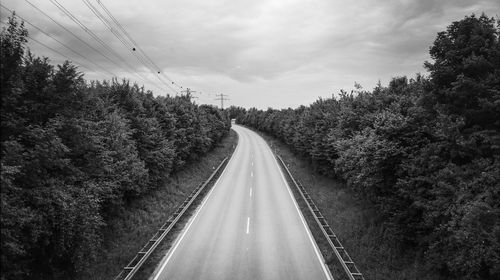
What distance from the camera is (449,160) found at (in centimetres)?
1483

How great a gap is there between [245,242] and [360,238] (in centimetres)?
697

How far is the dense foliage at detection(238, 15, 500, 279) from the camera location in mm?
12094

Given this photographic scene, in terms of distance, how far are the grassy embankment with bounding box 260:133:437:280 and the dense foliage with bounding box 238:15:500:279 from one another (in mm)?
800

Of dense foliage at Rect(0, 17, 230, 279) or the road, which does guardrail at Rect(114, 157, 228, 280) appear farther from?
dense foliage at Rect(0, 17, 230, 279)

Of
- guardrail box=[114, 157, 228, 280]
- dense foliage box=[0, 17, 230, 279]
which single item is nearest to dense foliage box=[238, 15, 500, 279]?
guardrail box=[114, 157, 228, 280]

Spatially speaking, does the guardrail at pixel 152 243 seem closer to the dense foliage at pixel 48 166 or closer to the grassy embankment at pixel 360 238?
the dense foliage at pixel 48 166

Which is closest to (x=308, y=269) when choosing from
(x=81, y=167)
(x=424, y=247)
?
(x=424, y=247)

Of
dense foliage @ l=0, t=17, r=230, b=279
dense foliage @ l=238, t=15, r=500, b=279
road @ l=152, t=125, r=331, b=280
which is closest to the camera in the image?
dense foliage @ l=0, t=17, r=230, b=279

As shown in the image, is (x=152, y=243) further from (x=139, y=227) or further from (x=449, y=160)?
(x=449, y=160)

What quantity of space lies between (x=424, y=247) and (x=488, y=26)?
10.5m

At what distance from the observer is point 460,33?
16000mm

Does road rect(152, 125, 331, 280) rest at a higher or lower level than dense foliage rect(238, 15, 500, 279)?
lower

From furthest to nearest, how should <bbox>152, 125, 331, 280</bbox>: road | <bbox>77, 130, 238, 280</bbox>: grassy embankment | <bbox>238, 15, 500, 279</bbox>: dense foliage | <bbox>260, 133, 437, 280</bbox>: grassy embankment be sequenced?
1. <bbox>77, 130, 238, 280</bbox>: grassy embankment
2. <bbox>260, 133, 437, 280</bbox>: grassy embankment
3. <bbox>152, 125, 331, 280</bbox>: road
4. <bbox>238, 15, 500, 279</bbox>: dense foliage

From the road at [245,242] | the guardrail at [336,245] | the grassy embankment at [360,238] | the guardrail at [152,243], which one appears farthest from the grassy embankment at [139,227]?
the grassy embankment at [360,238]
